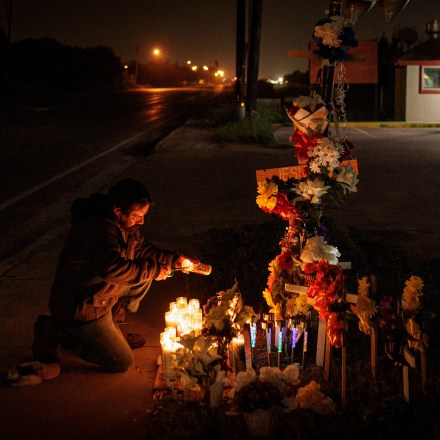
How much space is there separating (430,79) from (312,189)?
23702 millimetres

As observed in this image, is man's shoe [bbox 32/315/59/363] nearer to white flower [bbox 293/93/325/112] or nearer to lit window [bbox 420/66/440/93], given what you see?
white flower [bbox 293/93/325/112]

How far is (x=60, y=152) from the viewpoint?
1853 cm

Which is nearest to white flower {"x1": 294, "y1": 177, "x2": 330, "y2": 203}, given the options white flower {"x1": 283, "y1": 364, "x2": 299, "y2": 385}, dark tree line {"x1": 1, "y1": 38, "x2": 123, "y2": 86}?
white flower {"x1": 283, "y1": 364, "x2": 299, "y2": 385}

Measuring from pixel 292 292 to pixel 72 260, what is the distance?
166 centimetres

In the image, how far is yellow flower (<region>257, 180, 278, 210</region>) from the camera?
5.35 metres

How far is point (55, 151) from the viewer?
1867 centimetres

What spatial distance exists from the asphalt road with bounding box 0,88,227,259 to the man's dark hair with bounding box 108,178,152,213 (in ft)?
13.9

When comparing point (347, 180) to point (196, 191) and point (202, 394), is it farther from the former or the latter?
point (196, 191)

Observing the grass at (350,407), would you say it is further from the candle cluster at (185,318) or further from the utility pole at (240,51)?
the utility pole at (240,51)

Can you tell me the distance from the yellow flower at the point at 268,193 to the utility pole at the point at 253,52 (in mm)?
19228

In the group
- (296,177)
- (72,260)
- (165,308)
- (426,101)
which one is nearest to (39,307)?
(165,308)

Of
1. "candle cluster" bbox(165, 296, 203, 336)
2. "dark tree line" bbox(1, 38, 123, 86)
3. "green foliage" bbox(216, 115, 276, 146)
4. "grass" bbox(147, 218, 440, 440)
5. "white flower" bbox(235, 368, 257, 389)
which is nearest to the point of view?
"grass" bbox(147, 218, 440, 440)

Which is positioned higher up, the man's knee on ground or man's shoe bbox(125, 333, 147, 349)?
man's shoe bbox(125, 333, 147, 349)

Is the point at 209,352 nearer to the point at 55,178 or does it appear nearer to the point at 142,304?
the point at 142,304
